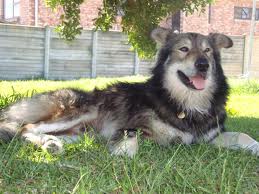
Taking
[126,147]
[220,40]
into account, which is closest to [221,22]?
[220,40]

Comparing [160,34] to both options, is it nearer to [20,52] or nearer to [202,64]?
[202,64]

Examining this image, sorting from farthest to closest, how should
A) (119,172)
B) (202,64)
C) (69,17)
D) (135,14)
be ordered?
1. (69,17)
2. (135,14)
3. (202,64)
4. (119,172)

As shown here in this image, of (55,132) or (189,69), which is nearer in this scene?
(189,69)

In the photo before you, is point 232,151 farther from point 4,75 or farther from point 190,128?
point 4,75

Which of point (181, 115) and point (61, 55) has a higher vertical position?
point (181, 115)

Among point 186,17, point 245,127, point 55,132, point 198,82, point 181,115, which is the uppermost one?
point 186,17

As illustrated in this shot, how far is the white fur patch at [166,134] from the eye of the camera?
15.9 feet

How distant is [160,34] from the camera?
17.9 ft

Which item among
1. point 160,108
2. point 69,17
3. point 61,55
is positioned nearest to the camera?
point 160,108

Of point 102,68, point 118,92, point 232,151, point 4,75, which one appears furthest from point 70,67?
point 232,151

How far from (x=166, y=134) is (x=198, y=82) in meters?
0.66

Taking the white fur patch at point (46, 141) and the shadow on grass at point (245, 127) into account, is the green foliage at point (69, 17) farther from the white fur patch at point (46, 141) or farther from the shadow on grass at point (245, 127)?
the white fur patch at point (46, 141)

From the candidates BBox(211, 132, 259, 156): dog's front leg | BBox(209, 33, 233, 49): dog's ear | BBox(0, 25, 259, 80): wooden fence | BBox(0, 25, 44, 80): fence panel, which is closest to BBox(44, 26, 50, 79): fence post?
BBox(0, 25, 259, 80): wooden fence

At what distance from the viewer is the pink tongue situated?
4930mm
